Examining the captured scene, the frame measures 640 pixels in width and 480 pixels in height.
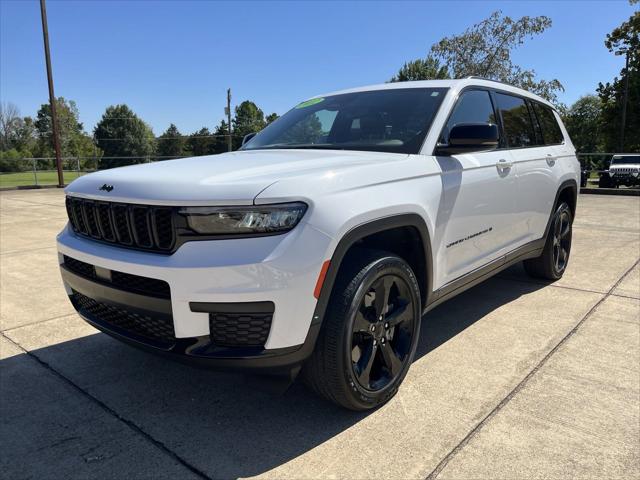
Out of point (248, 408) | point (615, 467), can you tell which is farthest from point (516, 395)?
point (248, 408)

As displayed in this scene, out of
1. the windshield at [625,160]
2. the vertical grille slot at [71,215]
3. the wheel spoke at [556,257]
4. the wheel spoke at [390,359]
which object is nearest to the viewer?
the wheel spoke at [390,359]

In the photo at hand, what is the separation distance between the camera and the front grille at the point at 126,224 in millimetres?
2160

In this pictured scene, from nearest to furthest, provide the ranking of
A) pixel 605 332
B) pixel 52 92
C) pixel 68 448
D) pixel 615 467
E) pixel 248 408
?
pixel 615 467 → pixel 68 448 → pixel 248 408 → pixel 605 332 → pixel 52 92

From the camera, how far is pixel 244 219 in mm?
2051

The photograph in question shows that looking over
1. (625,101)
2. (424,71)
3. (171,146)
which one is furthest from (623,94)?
(171,146)

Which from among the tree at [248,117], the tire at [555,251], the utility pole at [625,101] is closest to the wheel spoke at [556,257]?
the tire at [555,251]

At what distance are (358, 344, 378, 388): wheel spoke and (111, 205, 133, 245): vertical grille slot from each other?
126cm

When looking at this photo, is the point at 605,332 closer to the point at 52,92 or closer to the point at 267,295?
the point at 267,295

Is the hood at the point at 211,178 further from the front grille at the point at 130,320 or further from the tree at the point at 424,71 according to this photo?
the tree at the point at 424,71

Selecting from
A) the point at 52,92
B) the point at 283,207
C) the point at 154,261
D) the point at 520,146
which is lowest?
the point at 154,261

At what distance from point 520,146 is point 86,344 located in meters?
3.68

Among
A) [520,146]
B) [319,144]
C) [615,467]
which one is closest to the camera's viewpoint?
[615,467]

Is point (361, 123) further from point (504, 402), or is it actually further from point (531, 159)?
point (504, 402)

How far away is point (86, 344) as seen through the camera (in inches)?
138
